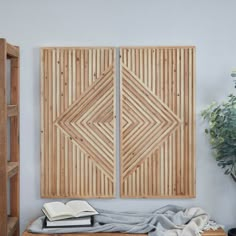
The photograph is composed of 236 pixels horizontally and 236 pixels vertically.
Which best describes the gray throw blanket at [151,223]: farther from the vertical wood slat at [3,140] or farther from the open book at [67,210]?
the vertical wood slat at [3,140]

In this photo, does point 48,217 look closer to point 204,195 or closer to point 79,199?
point 79,199

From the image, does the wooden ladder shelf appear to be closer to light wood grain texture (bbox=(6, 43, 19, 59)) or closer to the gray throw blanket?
light wood grain texture (bbox=(6, 43, 19, 59))

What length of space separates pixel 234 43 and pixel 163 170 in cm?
104

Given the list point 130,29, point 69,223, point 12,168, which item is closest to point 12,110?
point 12,168

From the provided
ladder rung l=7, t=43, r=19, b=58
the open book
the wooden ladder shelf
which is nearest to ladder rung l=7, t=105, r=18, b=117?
the wooden ladder shelf

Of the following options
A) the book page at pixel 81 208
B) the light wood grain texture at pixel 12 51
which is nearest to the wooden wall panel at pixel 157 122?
the book page at pixel 81 208

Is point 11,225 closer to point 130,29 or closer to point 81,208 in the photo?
point 81,208

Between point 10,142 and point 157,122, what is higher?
point 157,122

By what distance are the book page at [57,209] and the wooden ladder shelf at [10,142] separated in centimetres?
27

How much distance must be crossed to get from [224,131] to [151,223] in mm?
769

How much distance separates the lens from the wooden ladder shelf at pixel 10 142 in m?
2.65

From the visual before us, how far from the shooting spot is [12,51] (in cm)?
283

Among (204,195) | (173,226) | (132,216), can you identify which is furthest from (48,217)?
(204,195)

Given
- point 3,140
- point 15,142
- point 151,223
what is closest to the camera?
point 3,140
